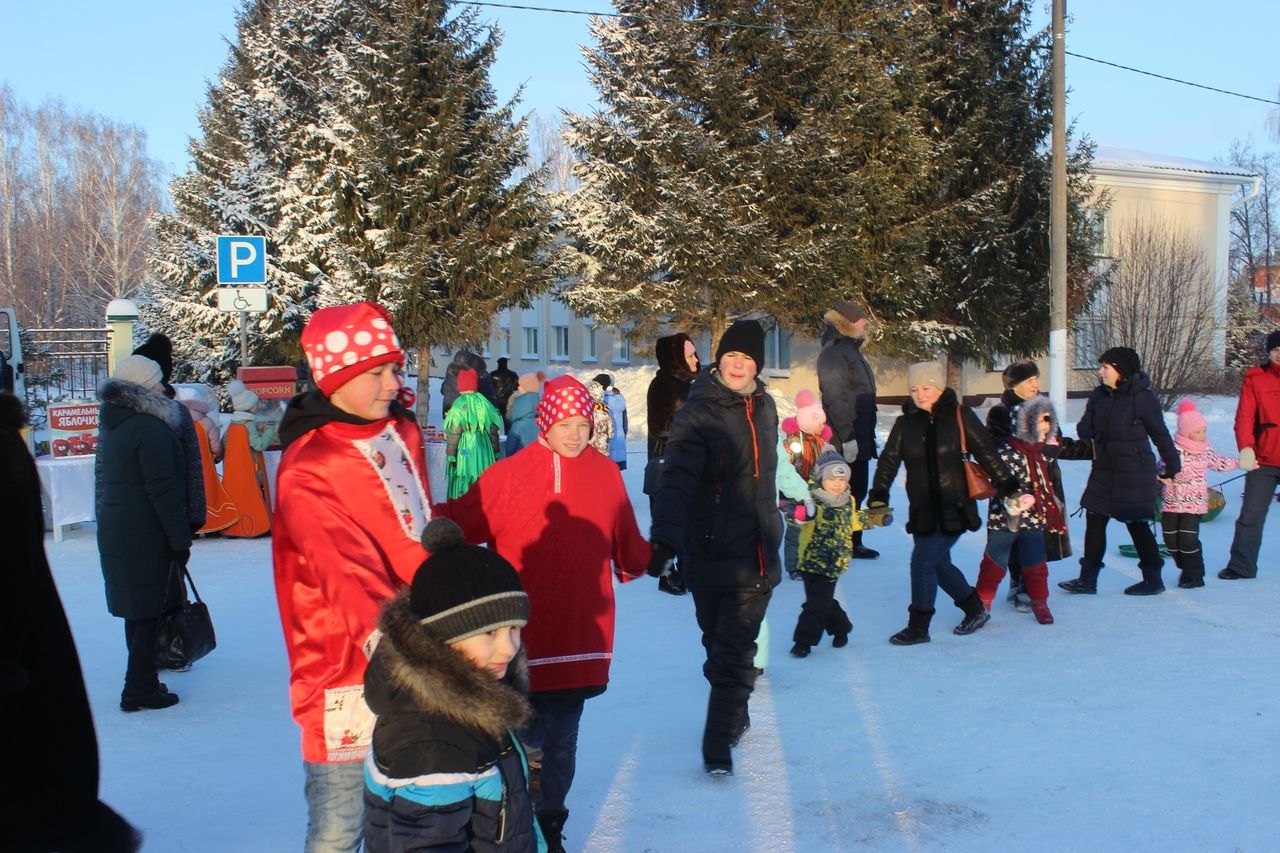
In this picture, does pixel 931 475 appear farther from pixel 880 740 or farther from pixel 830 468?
pixel 880 740

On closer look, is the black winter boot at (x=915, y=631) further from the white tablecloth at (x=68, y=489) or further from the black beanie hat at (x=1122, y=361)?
the white tablecloth at (x=68, y=489)

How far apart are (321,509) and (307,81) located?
2966 cm

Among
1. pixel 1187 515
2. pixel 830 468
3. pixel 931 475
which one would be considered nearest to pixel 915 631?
pixel 931 475

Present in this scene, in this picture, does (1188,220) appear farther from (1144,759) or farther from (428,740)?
(428,740)

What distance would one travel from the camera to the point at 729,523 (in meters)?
5.02

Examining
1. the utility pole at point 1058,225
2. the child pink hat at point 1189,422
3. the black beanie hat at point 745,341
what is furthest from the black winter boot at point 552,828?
the utility pole at point 1058,225

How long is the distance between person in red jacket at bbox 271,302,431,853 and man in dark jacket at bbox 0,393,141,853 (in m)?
0.52

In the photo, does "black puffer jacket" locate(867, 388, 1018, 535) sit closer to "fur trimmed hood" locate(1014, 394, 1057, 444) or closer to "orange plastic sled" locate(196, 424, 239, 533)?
"fur trimmed hood" locate(1014, 394, 1057, 444)

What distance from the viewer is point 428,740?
Result: 2.59 metres

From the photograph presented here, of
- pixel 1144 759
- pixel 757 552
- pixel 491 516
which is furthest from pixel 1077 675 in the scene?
pixel 491 516

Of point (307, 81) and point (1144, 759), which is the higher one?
point (307, 81)

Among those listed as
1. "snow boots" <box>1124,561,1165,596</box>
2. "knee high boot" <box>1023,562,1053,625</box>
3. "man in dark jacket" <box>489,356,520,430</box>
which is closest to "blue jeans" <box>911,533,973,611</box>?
"knee high boot" <box>1023,562,1053,625</box>

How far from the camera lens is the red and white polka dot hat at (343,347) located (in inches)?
121

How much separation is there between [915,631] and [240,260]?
Answer: 7.85 m
